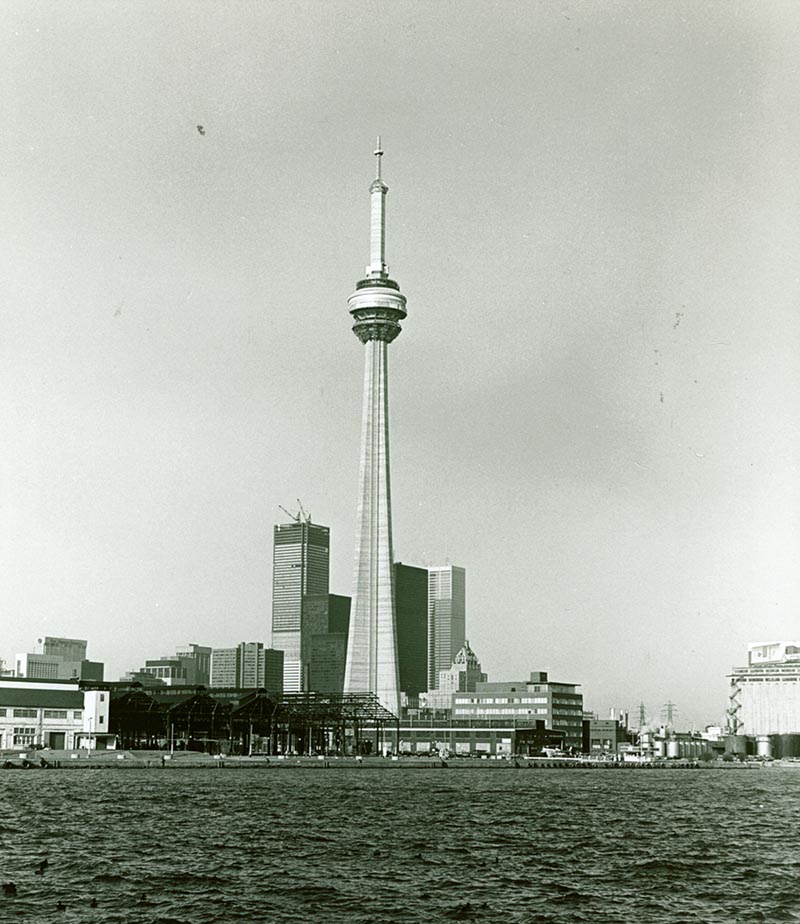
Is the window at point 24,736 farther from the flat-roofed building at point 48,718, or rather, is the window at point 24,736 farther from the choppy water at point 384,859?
the choppy water at point 384,859

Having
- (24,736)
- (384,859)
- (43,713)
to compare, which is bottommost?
(384,859)

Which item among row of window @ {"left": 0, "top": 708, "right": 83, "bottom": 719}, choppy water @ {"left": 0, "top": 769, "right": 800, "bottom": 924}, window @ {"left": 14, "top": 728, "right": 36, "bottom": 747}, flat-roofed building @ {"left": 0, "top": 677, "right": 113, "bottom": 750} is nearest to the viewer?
choppy water @ {"left": 0, "top": 769, "right": 800, "bottom": 924}

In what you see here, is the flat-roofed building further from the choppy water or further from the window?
the choppy water

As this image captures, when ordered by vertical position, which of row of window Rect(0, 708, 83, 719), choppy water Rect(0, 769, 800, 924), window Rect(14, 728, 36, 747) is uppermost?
row of window Rect(0, 708, 83, 719)

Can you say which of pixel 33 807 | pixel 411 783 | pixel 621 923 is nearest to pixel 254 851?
pixel 621 923

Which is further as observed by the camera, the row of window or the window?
the row of window

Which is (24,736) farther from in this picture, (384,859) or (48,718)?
(384,859)

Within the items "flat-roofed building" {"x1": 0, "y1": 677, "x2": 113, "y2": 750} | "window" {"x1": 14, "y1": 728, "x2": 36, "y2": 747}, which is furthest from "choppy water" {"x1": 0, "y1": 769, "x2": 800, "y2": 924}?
"window" {"x1": 14, "y1": 728, "x2": 36, "y2": 747}

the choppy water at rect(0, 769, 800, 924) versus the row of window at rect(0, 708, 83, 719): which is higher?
the row of window at rect(0, 708, 83, 719)

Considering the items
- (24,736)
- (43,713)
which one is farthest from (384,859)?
(43,713)
